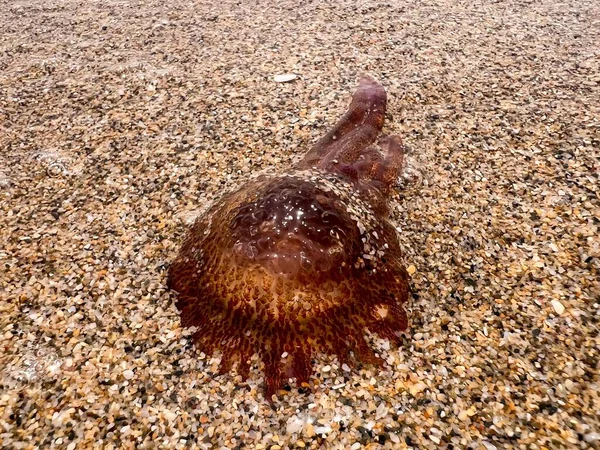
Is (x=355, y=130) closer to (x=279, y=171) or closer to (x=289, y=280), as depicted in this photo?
(x=279, y=171)

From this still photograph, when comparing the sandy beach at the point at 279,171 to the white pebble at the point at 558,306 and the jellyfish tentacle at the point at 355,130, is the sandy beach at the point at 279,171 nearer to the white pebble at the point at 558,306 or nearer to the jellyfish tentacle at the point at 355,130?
the white pebble at the point at 558,306

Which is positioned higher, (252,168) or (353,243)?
(353,243)

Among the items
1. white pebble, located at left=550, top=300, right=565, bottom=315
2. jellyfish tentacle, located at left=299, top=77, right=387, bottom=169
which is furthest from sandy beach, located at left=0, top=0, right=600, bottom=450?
jellyfish tentacle, located at left=299, top=77, right=387, bottom=169

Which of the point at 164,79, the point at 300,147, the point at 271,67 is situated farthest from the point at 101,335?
the point at 271,67

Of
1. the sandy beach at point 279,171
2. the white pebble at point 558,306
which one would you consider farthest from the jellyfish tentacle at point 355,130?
the white pebble at point 558,306

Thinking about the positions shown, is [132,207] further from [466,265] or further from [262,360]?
[466,265]

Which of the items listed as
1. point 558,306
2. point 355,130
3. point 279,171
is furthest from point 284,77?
point 558,306
